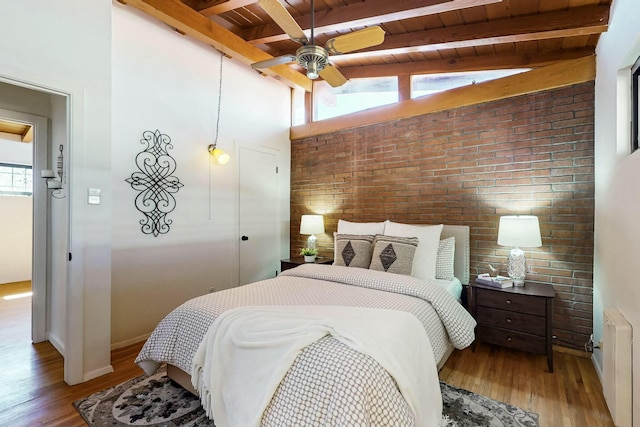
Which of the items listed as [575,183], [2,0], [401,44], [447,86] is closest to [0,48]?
[2,0]

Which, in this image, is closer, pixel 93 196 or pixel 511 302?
pixel 93 196

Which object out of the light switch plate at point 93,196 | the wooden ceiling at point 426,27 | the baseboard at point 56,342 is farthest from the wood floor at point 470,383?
the wooden ceiling at point 426,27

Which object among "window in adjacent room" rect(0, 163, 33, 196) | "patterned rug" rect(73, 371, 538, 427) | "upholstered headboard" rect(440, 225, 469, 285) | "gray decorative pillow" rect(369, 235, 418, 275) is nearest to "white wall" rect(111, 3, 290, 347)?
"patterned rug" rect(73, 371, 538, 427)

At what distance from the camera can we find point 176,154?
3242 millimetres

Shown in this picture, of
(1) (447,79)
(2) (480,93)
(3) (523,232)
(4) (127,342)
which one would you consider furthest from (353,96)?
(4) (127,342)

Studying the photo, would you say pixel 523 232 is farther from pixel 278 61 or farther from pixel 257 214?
pixel 257 214

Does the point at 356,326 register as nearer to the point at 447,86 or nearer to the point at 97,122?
the point at 97,122

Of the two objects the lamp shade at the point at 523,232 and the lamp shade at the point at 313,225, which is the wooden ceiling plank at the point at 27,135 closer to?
the lamp shade at the point at 313,225

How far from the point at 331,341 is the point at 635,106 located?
2316mm

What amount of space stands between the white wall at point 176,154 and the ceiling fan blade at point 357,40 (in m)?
1.92

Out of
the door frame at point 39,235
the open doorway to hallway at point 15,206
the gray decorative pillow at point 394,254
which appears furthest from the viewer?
the open doorway to hallway at point 15,206

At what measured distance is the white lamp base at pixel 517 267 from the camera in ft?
8.68

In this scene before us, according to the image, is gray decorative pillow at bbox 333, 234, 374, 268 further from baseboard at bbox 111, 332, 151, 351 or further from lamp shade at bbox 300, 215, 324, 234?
baseboard at bbox 111, 332, 151, 351

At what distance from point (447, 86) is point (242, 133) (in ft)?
8.33
